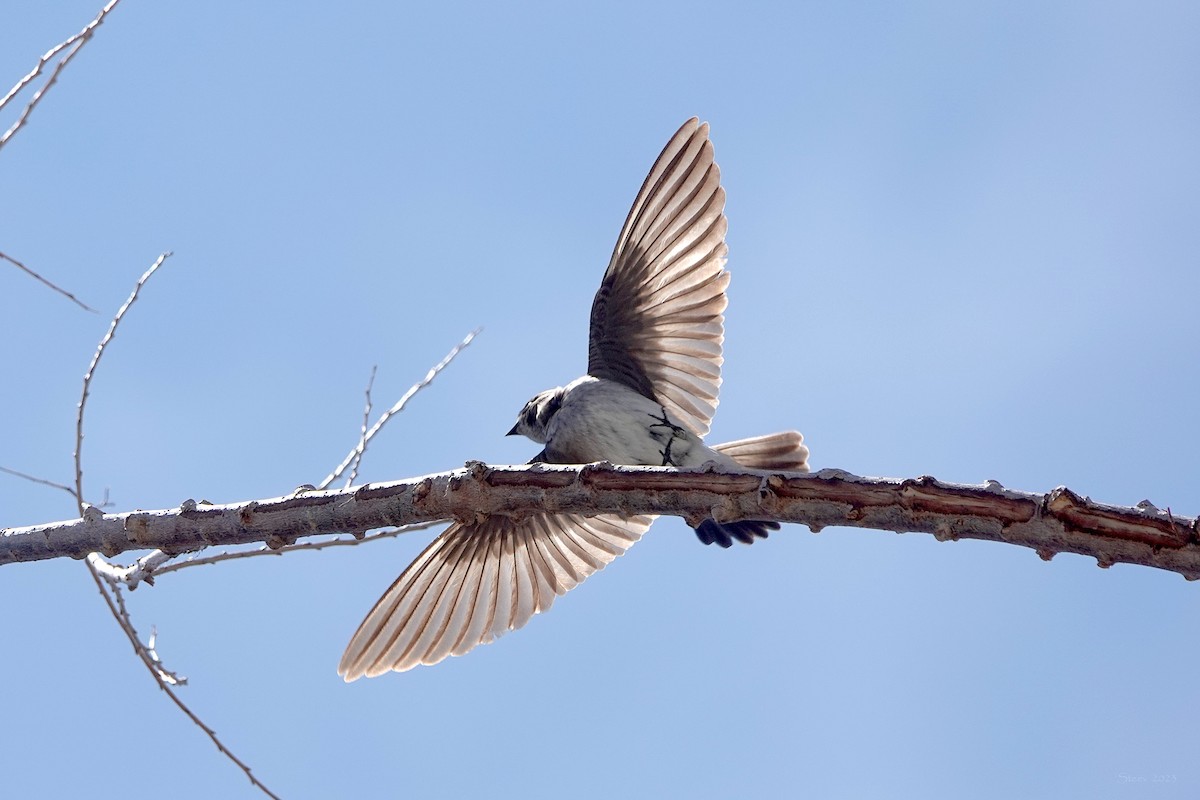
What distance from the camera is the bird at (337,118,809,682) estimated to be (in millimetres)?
5957

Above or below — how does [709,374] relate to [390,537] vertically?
above

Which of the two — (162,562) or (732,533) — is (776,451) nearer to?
(732,533)

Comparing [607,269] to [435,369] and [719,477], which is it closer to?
[435,369]

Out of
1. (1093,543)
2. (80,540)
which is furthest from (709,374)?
(80,540)

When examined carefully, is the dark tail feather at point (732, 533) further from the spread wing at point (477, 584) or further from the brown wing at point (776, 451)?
the brown wing at point (776, 451)

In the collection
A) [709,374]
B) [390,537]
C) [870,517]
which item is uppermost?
[709,374]

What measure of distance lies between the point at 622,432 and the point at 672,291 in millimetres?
875

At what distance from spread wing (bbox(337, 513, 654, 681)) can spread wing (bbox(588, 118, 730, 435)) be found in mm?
861

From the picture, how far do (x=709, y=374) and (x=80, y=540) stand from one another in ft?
11.0

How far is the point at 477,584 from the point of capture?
6.28 metres

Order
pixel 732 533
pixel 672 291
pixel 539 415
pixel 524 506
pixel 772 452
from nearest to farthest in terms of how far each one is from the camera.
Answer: pixel 524 506, pixel 732 533, pixel 672 291, pixel 772 452, pixel 539 415

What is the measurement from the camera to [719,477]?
13.9ft

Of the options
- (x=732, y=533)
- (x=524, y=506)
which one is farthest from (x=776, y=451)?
(x=524, y=506)

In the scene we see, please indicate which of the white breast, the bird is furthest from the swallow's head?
the white breast
